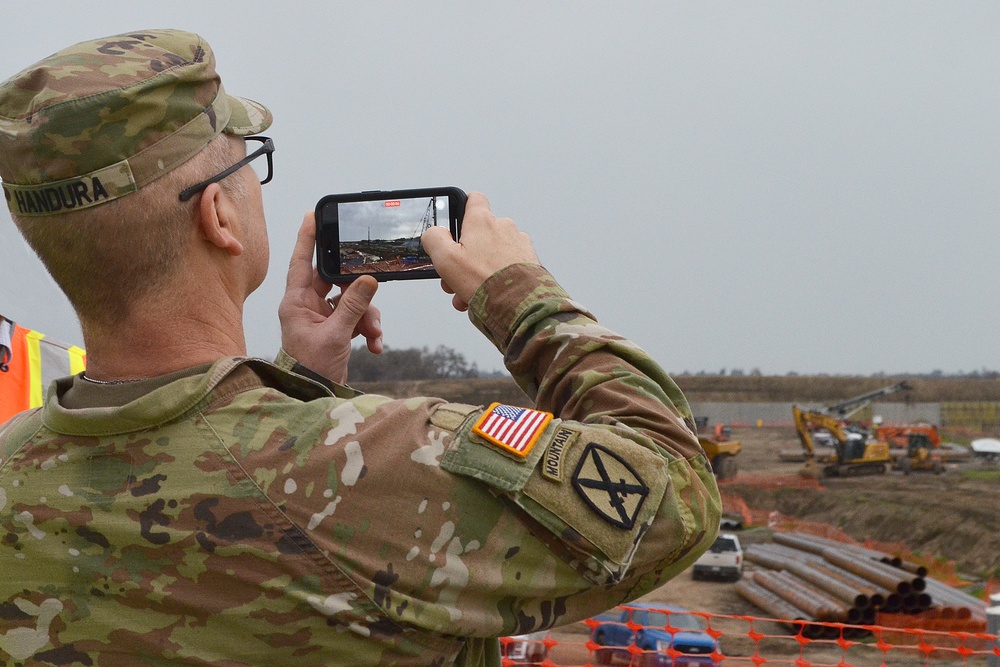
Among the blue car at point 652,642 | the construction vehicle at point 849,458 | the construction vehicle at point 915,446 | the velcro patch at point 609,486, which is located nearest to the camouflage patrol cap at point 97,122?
the velcro patch at point 609,486

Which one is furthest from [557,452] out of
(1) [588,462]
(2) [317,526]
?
(2) [317,526]

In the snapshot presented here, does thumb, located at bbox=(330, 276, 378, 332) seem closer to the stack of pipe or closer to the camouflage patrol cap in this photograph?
the camouflage patrol cap

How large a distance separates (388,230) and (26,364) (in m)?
3.32

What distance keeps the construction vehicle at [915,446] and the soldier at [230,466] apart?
33.9 m

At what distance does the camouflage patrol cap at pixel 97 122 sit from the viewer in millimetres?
1291

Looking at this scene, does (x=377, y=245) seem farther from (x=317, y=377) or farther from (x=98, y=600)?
(x=98, y=600)

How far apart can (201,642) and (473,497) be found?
0.42m

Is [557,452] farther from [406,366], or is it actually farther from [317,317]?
[406,366]

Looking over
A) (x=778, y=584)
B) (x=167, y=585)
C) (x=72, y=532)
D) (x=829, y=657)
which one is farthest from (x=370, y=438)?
(x=778, y=584)

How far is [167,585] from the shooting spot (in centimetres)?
128

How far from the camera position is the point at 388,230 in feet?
5.72

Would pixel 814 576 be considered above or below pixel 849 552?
above

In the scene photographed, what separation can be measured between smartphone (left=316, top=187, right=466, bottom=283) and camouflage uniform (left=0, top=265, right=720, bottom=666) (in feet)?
1.47

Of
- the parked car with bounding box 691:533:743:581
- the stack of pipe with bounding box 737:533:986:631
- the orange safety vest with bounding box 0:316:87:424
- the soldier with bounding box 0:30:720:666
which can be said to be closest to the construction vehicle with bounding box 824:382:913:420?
the stack of pipe with bounding box 737:533:986:631
